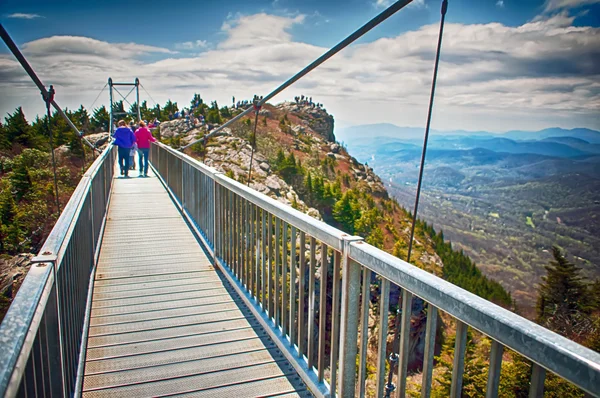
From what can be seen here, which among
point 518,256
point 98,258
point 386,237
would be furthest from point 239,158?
point 518,256

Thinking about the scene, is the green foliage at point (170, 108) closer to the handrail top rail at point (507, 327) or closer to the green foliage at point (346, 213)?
the green foliage at point (346, 213)

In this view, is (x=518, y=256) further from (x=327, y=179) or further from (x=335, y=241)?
(x=335, y=241)

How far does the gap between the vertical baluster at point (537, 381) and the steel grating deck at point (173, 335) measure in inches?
79.6

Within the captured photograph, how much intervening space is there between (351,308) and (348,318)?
0.07m

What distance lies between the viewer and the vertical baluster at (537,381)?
49.3 inches

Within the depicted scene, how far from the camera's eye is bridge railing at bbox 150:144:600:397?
4.16ft

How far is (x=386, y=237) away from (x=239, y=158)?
126 ft

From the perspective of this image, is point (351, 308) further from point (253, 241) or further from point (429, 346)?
point (253, 241)

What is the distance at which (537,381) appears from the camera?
1270mm

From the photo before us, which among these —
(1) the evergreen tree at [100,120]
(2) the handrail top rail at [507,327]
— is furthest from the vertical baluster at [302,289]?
(1) the evergreen tree at [100,120]

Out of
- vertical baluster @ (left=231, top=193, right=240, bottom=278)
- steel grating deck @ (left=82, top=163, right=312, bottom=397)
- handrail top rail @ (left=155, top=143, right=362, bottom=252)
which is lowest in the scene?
steel grating deck @ (left=82, top=163, right=312, bottom=397)

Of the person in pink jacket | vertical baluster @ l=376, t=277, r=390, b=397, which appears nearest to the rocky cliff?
the person in pink jacket

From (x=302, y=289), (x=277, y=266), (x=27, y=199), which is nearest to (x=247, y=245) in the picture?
(x=277, y=266)

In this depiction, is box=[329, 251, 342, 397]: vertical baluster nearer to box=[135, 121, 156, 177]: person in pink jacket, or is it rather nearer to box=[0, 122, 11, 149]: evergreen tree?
box=[135, 121, 156, 177]: person in pink jacket
